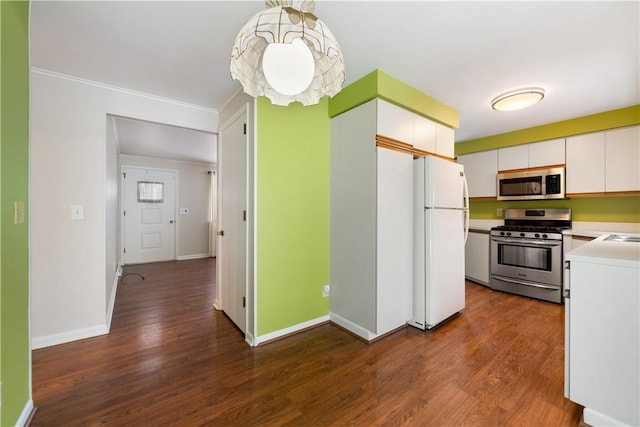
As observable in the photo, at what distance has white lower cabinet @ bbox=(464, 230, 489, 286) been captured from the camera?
156 inches

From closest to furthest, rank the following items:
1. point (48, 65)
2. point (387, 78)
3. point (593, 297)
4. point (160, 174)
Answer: point (593, 297) < point (48, 65) < point (387, 78) < point (160, 174)

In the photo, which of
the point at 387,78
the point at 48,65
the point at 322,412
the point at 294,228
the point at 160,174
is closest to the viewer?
the point at 322,412

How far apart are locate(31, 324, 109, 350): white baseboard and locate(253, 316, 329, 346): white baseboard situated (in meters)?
1.50

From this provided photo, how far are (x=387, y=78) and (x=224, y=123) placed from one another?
1758 mm

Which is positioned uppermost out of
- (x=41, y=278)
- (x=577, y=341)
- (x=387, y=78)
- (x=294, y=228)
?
(x=387, y=78)

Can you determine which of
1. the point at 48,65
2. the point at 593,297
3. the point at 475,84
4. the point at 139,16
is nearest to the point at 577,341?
the point at 593,297

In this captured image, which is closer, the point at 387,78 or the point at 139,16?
the point at 139,16

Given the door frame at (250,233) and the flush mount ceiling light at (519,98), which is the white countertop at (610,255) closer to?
the flush mount ceiling light at (519,98)

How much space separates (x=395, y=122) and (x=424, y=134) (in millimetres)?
516

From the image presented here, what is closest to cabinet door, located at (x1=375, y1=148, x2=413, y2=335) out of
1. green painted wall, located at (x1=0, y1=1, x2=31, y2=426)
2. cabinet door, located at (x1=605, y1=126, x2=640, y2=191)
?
green painted wall, located at (x1=0, y1=1, x2=31, y2=426)

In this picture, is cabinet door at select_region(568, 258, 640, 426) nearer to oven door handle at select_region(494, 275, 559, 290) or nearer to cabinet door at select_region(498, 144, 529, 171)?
oven door handle at select_region(494, 275, 559, 290)

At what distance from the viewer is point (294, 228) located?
2520 mm

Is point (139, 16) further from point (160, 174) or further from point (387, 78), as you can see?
point (160, 174)

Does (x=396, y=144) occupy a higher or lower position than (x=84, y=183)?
higher
